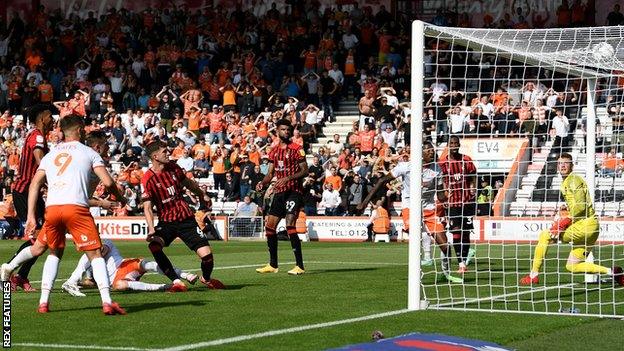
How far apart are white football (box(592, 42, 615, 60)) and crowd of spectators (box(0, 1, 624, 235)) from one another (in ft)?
60.5

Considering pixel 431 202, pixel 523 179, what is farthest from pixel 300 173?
pixel 523 179

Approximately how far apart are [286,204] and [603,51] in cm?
556

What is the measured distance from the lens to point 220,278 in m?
18.1

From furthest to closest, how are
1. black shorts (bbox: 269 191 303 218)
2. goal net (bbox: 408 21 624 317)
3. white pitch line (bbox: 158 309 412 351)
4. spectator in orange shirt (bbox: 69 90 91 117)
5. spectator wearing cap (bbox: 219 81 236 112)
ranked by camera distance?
spectator in orange shirt (bbox: 69 90 91 117), spectator wearing cap (bbox: 219 81 236 112), black shorts (bbox: 269 191 303 218), goal net (bbox: 408 21 624 317), white pitch line (bbox: 158 309 412 351)

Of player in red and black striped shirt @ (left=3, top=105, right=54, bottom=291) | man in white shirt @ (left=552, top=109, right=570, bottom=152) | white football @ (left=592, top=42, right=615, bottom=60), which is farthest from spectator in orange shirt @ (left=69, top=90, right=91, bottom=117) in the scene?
white football @ (left=592, top=42, right=615, bottom=60)

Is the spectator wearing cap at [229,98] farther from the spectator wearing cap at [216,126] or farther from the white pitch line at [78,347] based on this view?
the white pitch line at [78,347]

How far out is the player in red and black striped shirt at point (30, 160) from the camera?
49.0 feet

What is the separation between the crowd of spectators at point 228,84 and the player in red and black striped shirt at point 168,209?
1918 centimetres

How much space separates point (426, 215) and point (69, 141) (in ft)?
23.4

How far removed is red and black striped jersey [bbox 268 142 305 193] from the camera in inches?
730

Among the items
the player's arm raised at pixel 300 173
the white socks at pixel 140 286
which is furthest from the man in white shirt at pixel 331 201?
the white socks at pixel 140 286

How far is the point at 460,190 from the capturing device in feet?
61.2

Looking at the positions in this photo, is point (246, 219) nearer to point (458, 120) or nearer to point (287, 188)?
point (458, 120)

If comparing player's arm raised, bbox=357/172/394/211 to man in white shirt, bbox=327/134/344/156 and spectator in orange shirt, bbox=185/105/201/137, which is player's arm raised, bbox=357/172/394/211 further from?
spectator in orange shirt, bbox=185/105/201/137
